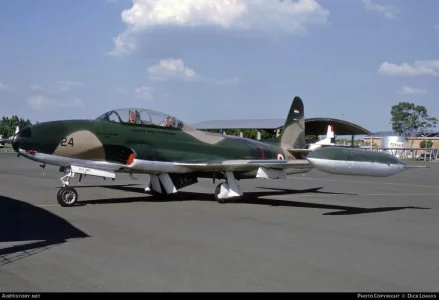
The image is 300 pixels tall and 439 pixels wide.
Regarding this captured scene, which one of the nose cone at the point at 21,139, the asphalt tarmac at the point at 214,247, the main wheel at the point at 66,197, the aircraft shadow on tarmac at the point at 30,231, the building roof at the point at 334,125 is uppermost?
the building roof at the point at 334,125

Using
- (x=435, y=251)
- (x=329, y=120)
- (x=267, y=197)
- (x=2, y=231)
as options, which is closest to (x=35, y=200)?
(x=2, y=231)

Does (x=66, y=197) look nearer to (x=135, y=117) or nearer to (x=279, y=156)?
(x=135, y=117)

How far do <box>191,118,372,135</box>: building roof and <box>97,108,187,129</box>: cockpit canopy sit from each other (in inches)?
1889

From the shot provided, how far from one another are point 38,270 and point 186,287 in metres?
1.88

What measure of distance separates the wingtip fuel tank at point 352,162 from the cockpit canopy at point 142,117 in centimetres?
491

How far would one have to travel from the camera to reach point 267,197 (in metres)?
15.9

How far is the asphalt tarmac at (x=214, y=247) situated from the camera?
5.32 m

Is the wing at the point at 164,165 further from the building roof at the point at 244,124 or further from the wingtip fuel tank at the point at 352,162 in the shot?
the building roof at the point at 244,124

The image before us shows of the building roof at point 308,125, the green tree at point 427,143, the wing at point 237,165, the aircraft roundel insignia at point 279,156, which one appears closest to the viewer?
the wing at point 237,165

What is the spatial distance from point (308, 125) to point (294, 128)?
46889 millimetres

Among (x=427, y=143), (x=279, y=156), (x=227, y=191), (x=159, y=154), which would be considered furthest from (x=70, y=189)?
(x=427, y=143)

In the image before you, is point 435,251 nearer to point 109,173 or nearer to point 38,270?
point 38,270

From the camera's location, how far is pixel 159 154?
1348cm

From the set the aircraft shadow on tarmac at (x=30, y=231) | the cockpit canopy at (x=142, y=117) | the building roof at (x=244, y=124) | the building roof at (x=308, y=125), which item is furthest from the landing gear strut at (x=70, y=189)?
the building roof at (x=244, y=124)
